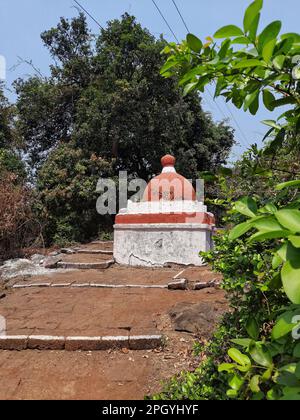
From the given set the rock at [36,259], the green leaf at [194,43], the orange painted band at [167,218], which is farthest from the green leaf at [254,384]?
the rock at [36,259]

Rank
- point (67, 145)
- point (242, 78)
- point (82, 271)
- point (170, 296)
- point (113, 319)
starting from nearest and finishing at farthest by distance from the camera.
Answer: point (242, 78), point (113, 319), point (170, 296), point (82, 271), point (67, 145)

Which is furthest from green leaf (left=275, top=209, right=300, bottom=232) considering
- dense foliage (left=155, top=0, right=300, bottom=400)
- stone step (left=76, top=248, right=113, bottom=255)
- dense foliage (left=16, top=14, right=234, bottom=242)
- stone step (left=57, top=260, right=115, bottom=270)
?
dense foliage (left=16, top=14, right=234, bottom=242)

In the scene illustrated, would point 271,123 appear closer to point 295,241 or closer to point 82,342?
point 295,241

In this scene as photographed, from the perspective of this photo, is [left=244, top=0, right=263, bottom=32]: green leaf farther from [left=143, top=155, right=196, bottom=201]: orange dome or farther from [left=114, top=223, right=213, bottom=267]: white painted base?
[left=143, top=155, right=196, bottom=201]: orange dome

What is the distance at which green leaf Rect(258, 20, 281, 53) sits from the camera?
3.37 feet

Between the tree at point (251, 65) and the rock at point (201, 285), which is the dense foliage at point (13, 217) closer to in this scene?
the rock at point (201, 285)

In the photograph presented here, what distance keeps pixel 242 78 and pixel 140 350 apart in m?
3.50

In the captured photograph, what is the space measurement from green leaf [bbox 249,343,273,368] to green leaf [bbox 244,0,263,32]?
873 mm

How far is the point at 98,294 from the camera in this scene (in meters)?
6.54

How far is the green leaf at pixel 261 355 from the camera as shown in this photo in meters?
1.01

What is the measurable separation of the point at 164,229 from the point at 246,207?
8376 mm

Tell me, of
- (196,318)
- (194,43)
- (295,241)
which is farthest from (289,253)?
(196,318)

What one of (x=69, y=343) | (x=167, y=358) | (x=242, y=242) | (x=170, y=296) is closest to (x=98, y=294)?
(x=170, y=296)
